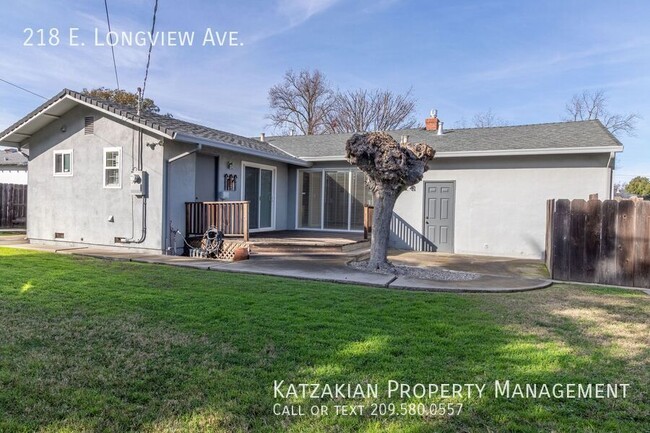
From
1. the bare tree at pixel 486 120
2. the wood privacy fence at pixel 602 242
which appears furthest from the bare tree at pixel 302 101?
the wood privacy fence at pixel 602 242

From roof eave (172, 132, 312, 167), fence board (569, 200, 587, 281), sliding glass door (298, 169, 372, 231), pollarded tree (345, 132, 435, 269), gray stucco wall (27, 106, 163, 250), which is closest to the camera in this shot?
fence board (569, 200, 587, 281)

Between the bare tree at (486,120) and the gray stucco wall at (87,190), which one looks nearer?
the gray stucco wall at (87,190)

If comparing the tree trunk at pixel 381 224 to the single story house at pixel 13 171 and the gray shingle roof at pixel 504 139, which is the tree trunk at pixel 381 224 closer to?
the gray shingle roof at pixel 504 139

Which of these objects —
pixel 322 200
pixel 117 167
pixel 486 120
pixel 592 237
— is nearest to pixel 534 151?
pixel 592 237

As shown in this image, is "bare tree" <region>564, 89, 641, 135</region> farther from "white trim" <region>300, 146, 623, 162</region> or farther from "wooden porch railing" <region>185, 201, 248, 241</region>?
"wooden porch railing" <region>185, 201, 248, 241</region>

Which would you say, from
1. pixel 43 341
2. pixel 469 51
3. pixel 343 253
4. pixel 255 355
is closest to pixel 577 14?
pixel 469 51

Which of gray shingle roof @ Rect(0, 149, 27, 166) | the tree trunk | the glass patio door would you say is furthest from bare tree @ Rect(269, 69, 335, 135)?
the tree trunk

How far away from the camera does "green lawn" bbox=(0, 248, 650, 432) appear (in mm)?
2422

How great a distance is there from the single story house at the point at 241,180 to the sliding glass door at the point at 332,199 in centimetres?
5

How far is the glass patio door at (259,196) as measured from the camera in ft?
39.5

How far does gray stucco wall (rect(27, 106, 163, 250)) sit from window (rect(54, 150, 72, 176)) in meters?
0.13

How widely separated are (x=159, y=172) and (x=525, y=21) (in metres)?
11.6

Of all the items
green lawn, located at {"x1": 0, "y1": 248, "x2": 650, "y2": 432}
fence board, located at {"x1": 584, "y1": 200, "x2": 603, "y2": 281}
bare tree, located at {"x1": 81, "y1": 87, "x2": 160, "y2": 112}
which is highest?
bare tree, located at {"x1": 81, "y1": 87, "x2": 160, "y2": 112}

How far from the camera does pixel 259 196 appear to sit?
41.0 feet
